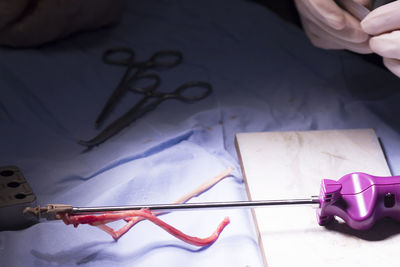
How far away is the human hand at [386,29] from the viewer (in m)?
0.90

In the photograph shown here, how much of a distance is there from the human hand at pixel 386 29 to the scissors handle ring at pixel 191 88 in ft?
1.26

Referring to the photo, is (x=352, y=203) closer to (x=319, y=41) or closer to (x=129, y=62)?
(x=319, y=41)

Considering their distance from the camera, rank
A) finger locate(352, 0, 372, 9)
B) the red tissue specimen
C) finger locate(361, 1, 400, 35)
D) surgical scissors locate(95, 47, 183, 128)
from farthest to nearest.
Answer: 1. surgical scissors locate(95, 47, 183, 128)
2. finger locate(352, 0, 372, 9)
3. finger locate(361, 1, 400, 35)
4. the red tissue specimen

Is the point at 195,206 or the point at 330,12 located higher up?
the point at 330,12

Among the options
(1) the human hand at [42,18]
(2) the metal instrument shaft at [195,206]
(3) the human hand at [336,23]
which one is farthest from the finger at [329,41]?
(1) the human hand at [42,18]

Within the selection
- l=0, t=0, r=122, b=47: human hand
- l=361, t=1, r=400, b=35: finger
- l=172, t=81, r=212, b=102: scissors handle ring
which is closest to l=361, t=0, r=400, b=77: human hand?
l=361, t=1, r=400, b=35: finger

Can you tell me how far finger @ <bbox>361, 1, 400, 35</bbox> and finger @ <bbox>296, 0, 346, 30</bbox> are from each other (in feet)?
0.15

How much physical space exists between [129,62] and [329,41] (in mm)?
489

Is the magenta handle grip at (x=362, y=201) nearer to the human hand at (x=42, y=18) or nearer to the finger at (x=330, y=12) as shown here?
the finger at (x=330, y=12)

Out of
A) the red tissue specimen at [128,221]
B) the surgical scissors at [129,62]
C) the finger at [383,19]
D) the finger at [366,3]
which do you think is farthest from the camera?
the surgical scissors at [129,62]

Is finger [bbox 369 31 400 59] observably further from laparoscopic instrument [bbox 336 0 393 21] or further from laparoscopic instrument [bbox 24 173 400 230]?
laparoscopic instrument [bbox 24 173 400 230]

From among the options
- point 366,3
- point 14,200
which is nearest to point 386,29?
point 366,3

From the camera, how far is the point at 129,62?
1.20m

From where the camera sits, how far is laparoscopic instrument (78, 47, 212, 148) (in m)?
1.04
